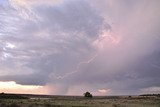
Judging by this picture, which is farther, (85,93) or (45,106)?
(85,93)

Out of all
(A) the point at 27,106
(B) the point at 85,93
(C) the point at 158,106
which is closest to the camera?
(A) the point at 27,106

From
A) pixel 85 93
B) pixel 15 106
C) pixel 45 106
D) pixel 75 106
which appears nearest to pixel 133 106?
pixel 75 106

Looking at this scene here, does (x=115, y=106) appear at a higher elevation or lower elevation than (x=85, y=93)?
lower

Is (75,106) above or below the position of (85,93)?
below

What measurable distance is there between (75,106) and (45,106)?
318 inches

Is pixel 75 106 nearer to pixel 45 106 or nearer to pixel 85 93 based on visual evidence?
pixel 45 106

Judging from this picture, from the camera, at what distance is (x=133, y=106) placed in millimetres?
93812

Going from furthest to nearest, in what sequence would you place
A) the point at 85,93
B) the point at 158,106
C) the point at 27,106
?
1. the point at 85,93
2. the point at 158,106
3. the point at 27,106

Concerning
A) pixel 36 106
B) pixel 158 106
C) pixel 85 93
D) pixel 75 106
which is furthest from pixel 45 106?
pixel 85 93

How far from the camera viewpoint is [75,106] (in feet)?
303

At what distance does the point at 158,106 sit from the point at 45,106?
105 feet

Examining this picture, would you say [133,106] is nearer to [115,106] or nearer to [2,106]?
[115,106]

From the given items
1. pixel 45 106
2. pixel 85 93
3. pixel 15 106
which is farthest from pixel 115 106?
pixel 85 93

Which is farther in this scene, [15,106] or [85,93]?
[85,93]
